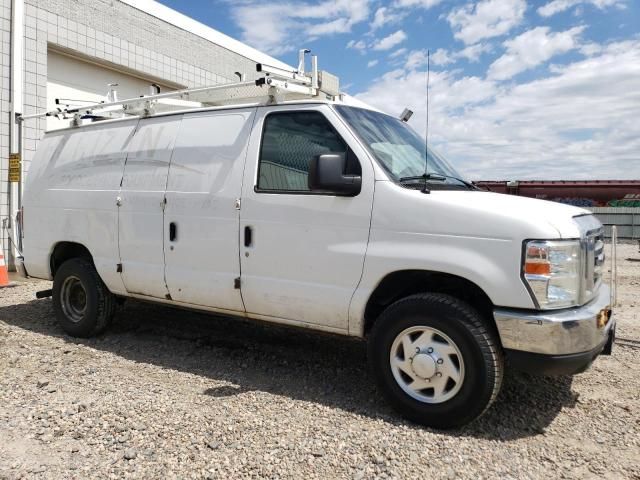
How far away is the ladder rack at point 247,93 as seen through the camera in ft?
14.3

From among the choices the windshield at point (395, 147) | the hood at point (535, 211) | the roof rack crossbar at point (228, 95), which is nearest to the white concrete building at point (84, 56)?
the roof rack crossbar at point (228, 95)

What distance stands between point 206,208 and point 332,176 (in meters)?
1.31

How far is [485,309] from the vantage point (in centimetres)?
362

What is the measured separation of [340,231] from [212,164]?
4.43 ft

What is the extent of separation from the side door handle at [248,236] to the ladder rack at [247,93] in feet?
3.42

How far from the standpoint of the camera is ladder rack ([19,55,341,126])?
4367 mm

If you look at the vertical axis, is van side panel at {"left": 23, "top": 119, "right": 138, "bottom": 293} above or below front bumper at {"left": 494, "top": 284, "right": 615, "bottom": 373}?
above

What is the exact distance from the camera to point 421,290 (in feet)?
12.5

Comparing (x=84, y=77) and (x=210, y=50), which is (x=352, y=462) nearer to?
(x=84, y=77)

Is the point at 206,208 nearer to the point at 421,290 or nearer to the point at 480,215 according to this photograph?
the point at 421,290

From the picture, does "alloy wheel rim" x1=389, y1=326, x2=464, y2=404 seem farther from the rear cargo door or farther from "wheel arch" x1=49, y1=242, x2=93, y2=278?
"wheel arch" x1=49, y1=242, x2=93, y2=278

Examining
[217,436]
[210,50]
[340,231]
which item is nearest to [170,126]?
[340,231]

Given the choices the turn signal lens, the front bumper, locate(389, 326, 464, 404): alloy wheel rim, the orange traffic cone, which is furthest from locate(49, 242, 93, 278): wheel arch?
the turn signal lens

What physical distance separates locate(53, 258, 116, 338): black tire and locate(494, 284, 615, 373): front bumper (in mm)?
3850
